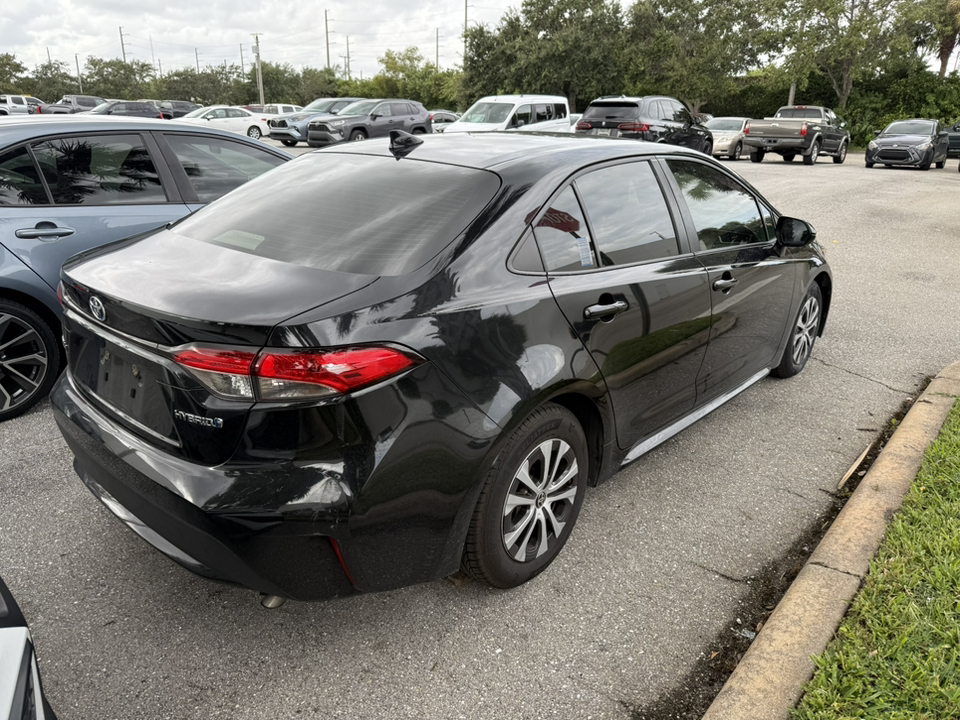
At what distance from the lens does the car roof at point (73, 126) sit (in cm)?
421

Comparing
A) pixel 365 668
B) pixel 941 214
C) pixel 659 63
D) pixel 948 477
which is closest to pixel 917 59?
pixel 659 63

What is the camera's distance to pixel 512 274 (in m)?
2.55

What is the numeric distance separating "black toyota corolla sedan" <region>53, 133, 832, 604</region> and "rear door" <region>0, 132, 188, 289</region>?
1.53m

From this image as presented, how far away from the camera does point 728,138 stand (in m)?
23.9

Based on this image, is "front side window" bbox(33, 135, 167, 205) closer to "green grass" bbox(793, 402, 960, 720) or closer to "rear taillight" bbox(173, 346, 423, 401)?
"rear taillight" bbox(173, 346, 423, 401)

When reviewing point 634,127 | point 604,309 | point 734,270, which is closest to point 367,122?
point 634,127

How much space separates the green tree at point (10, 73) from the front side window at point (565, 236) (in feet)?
289

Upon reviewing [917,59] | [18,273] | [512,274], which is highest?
[917,59]

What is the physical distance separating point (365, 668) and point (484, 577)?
1.66ft

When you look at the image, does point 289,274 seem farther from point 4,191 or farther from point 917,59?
point 917,59

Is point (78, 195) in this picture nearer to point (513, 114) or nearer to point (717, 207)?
point (717, 207)

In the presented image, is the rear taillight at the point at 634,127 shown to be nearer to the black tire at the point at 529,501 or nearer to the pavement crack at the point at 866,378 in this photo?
the pavement crack at the point at 866,378

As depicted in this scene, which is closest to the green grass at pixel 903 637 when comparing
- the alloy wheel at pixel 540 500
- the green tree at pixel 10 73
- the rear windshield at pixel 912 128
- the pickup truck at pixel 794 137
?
the alloy wheel at pixel 540 500

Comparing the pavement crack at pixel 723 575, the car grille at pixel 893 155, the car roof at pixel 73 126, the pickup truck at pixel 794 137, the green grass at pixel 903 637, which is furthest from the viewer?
the pickup truck at pixel 794 137
